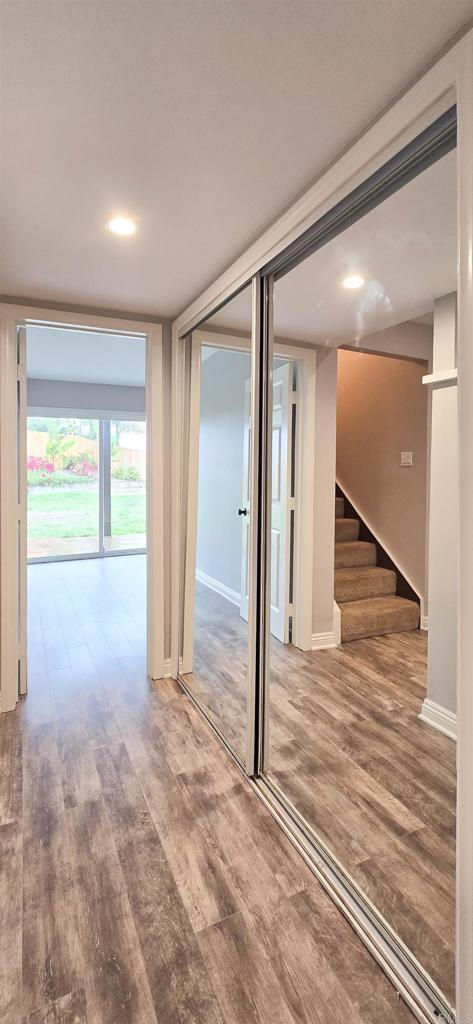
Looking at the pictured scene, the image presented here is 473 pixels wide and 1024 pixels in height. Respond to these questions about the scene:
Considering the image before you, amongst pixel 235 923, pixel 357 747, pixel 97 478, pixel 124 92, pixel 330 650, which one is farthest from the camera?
pixel 97 478

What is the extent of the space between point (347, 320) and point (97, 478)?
6168mm

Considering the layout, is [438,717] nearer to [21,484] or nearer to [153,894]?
[153,894]

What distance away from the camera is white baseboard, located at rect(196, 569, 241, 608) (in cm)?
342

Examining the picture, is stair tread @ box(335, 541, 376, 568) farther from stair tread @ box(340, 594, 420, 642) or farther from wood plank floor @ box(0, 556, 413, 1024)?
wood plank floor @ box(0, 556, 413, 1024)

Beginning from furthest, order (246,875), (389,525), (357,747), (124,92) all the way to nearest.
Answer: (357,747) < (389,525) < (246,875) < (124,92)

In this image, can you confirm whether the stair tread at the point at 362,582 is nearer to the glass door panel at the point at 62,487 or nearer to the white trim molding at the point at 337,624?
the white trim molding at the point at 337,624

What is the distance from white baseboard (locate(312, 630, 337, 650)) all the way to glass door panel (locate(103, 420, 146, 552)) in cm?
548

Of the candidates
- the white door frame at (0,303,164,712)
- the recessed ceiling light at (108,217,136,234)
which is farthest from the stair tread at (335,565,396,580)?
the recessed ceiling light at (108,217,136,234)

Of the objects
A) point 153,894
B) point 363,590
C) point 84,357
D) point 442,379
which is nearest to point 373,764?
point 363,590

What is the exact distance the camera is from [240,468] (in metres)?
2.95

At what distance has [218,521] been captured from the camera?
11.6ft

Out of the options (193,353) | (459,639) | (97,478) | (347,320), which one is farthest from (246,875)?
(97,478)

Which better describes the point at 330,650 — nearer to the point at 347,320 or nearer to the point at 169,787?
the point at 169,787

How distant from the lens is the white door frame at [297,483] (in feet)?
8.05
